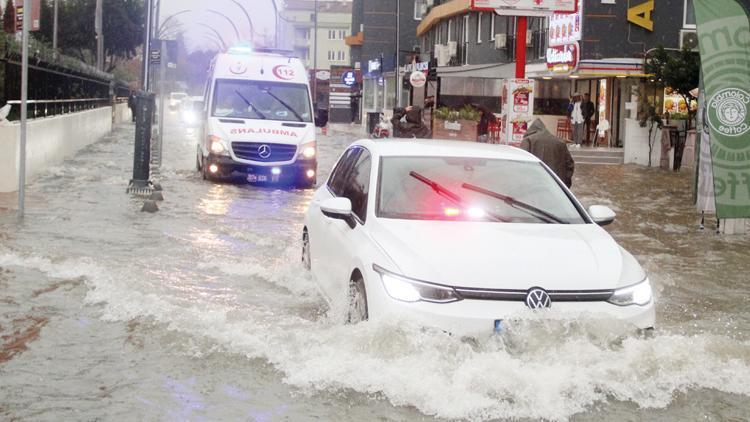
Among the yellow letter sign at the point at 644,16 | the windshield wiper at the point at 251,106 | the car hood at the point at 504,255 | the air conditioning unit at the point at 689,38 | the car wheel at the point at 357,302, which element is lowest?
the car wheel at the point at 357,302

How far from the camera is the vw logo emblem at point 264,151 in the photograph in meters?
19.5

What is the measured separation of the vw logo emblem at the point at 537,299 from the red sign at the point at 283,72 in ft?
50.1

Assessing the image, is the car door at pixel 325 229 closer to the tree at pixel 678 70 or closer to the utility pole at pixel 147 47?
the utility pole at pixel 147 47

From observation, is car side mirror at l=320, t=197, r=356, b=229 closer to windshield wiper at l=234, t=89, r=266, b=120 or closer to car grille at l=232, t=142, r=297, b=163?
car grille at l=232, t=142, r=297, b=163

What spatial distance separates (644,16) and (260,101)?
17.3 meters

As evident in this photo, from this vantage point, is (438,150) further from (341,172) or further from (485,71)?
(485,71)

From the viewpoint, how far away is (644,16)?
3359 cm

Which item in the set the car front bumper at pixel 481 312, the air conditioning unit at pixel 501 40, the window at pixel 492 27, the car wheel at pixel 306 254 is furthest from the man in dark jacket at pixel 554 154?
the window at pixel 492 27

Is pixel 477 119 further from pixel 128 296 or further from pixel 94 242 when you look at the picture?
pixel 128 296

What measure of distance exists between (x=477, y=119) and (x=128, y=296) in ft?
83.5

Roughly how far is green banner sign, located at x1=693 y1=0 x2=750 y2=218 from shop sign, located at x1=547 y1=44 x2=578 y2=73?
20.3m

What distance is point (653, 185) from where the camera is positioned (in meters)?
23.8

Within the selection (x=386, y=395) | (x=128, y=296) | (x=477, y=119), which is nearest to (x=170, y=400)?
(x=386, y=395)

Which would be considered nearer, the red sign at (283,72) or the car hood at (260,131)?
the car hood at (260,131)
